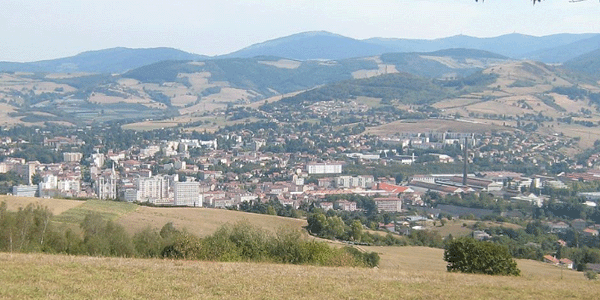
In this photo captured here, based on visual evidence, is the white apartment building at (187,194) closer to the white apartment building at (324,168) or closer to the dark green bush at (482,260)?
the white apartment building at (324,168)

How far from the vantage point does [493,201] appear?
58.4 m

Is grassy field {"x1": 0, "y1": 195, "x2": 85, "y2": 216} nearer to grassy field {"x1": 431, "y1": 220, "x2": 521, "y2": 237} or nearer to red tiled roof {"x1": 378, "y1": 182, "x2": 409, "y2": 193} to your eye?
grassy field {"x1": 431, "y1": 220, "x2": 521, "y2": 237}

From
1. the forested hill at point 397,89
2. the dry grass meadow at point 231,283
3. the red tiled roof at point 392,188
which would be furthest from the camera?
the forested hill at point 397,89

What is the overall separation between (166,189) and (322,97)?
8338 cm

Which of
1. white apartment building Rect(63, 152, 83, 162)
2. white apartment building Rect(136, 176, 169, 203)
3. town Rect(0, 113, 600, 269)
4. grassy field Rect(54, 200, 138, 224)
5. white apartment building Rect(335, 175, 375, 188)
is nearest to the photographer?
grassy field Rect(54, 200, 138, 224)

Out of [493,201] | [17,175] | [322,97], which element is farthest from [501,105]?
[17,175]

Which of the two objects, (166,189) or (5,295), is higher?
(5,295)

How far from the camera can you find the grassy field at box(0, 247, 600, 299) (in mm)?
10656

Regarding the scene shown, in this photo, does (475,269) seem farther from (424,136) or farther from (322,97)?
(322,97)

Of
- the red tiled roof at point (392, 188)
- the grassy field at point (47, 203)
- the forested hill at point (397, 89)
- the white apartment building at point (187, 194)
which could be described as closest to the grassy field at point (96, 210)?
the grassy field at point (47, 203)

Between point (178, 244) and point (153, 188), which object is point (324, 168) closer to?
point (153, 188)

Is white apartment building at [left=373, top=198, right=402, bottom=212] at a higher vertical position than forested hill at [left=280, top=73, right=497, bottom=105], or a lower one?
lower

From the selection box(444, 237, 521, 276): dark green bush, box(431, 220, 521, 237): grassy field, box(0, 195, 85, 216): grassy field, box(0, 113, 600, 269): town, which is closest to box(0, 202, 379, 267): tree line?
box(444, 237, 521, 276): dark green bush

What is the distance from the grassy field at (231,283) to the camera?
10656mm
